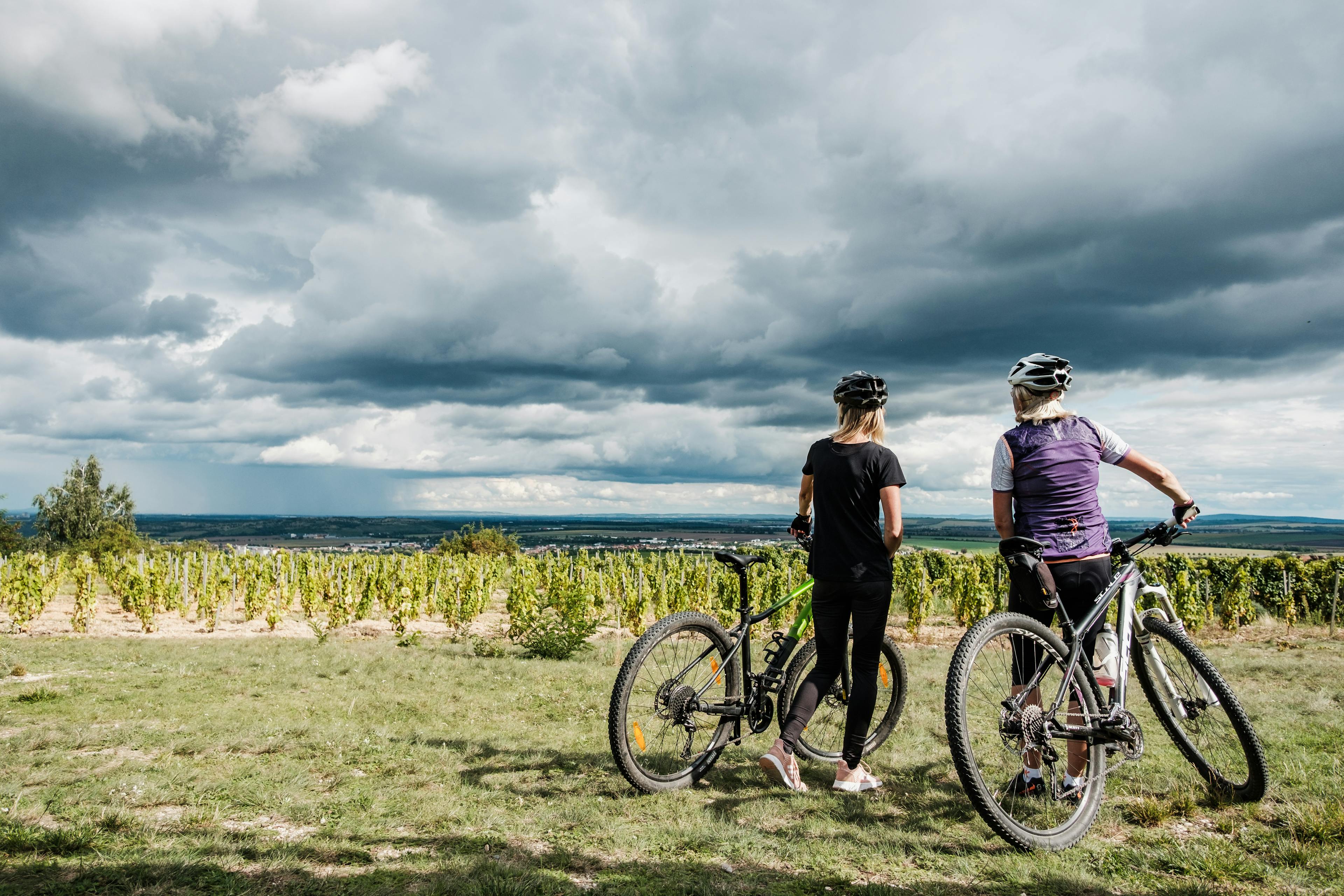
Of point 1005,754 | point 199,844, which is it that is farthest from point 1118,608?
point 199,844

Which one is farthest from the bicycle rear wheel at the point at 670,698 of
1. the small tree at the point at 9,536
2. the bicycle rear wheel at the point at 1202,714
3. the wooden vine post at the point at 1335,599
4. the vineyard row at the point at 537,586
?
the small tree at the point at 9,536

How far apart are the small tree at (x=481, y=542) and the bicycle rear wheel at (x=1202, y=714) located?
26040 millimetres

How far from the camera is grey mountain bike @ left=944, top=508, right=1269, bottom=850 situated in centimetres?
289

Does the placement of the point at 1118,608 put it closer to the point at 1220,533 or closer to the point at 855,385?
the point at 855,385

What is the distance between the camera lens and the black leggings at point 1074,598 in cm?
320

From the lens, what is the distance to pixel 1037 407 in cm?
343

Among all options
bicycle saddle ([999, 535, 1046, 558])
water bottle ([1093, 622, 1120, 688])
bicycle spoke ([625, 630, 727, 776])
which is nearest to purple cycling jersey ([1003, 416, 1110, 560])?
bicycle saddle ([999, 535, 1046, 558])

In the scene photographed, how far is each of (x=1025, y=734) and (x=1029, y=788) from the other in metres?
0.47

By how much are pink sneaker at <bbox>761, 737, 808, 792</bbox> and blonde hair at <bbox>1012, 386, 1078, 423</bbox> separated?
1.90m

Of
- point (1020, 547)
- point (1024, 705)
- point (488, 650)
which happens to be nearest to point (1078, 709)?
point (1024, 705)

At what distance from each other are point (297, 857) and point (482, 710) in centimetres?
311

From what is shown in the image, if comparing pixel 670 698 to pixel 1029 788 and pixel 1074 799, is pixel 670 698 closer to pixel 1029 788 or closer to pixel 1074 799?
pixel 1029 788

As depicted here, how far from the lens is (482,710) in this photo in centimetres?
577

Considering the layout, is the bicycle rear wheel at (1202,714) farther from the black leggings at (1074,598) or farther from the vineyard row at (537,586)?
the vineyard row at (537,586)
